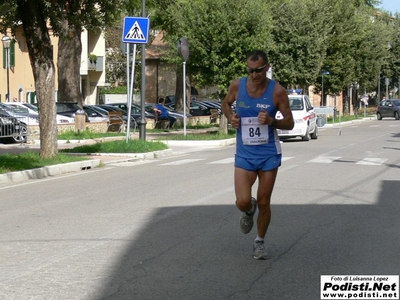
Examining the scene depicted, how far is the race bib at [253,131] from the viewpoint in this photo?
317 inches

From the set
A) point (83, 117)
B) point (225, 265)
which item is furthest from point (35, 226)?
point (83, 117)

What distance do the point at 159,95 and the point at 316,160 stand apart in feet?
191

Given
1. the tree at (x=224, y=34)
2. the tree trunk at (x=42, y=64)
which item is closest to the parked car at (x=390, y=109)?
the tree at (x=224, y=34)

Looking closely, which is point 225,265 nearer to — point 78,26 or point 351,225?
point 351,225

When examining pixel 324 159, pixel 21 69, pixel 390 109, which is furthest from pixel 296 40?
pixel 324 159

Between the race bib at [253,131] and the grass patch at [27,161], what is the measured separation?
9665 mm

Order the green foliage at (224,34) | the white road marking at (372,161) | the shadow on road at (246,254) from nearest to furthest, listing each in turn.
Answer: the shadow on road at (246,254) → the white road marking at (372,161) → the green foliage at (224,34)

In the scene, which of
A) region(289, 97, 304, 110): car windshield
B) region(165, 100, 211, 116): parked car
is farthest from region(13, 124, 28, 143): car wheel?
region(165, 100, 211, 116): parked car

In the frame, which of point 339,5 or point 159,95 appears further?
point 159,95

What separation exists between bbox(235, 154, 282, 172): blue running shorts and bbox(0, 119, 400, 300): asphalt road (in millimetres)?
901

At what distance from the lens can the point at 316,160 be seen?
21.0 m

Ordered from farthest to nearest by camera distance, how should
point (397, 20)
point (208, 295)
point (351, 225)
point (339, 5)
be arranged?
point (397, 20), point (339, 5), point (351, 225), point (208, 295)

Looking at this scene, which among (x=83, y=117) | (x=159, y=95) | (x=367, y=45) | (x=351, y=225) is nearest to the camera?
(x=351, y=225)

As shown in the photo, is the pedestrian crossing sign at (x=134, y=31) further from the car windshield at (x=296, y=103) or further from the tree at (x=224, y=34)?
the car windshield at (x=296, y=103)
